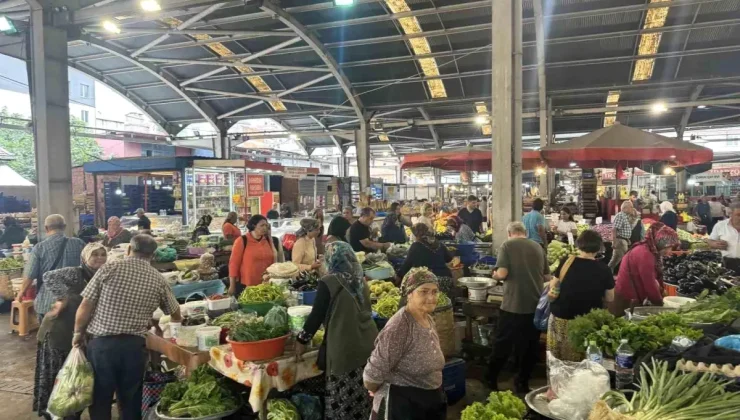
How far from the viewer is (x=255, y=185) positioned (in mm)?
15195

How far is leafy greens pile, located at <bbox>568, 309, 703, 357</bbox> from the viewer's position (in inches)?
114

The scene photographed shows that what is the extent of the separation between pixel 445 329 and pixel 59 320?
140 inches

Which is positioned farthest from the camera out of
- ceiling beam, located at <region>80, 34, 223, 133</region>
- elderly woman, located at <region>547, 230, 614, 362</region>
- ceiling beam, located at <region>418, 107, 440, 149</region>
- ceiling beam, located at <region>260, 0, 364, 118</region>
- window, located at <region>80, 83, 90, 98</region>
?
window, located at <region>80, 83, 90, 98</region>

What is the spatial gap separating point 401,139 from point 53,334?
80.8ft

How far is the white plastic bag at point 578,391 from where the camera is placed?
2.32 m

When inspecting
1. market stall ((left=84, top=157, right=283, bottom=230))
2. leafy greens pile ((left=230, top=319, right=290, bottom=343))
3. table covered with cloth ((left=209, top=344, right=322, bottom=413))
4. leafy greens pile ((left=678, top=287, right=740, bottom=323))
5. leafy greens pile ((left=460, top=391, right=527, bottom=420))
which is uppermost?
market stall ((left=84, top=157, right=283, bottom=230))

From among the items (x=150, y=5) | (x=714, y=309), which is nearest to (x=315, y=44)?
(x=150, y=5)

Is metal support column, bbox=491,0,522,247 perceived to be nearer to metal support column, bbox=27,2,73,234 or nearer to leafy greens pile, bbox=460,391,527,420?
leafy greens pile, bbox=460,391,527,420

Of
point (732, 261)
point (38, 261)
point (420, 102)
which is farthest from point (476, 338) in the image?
point (420, 102)

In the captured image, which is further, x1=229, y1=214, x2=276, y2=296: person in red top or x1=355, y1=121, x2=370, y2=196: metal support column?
x1=355, y1=121, x2=370, y2=196: metal support column

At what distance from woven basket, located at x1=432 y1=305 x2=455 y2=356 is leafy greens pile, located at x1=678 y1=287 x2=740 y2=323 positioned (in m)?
2.00

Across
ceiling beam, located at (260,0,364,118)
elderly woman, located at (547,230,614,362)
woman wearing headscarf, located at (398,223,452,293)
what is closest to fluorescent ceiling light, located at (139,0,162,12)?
ceiling beam, located at (260,0,364,118)

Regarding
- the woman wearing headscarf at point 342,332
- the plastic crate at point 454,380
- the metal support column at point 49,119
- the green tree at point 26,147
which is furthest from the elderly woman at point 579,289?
the green tree at point 26,147

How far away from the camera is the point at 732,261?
589 cm
